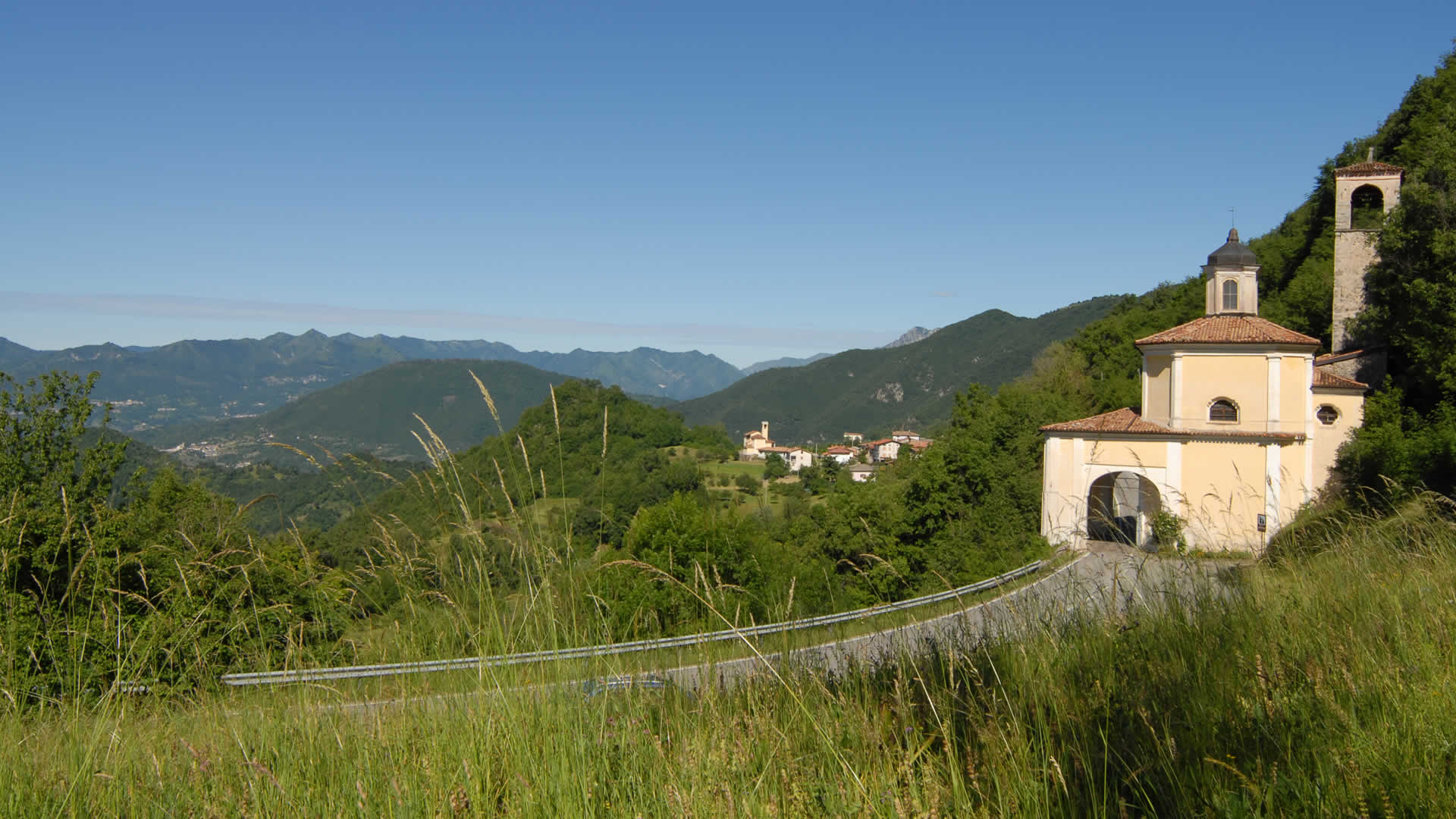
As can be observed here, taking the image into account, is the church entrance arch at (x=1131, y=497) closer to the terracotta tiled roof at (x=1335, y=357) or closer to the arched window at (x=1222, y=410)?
the arched window at (x=1222, y=410)

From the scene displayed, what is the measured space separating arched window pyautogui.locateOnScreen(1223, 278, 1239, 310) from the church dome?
0.55m

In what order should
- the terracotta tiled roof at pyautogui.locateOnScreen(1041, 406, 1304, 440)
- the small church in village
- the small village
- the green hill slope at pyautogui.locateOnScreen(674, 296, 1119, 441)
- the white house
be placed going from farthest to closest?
the green hill slope at pyautogui.locateOnScreen(674, 296, 1119, 441)
the white house
the small village
the small church in village
the terracotta tiled roof at pyautogui.locateOnScreen(1041, 406, 1304, 440)

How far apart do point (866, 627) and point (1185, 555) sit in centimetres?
152

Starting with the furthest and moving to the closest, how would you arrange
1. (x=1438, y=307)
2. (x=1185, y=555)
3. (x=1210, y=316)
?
(x=1210, y=316) → (x=1438, y=307) → (x=1185, y=555)

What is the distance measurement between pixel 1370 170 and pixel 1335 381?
750 cm

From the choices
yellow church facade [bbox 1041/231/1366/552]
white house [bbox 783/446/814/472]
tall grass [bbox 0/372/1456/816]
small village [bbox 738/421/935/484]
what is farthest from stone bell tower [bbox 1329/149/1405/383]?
white house [bbox 783/446/814/472]

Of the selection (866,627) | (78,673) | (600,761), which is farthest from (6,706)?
(866,627)

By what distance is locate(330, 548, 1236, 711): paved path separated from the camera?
Answer: 8.57ft

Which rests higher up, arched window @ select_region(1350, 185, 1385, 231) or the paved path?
arched window @ select_region(1350, 185, 1385, 231)

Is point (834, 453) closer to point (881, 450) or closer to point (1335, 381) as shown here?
point (881, 450)

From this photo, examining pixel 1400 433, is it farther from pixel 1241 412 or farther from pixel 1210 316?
pixel 1210 316

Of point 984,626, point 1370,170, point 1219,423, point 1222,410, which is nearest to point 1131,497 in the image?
point 1219,423

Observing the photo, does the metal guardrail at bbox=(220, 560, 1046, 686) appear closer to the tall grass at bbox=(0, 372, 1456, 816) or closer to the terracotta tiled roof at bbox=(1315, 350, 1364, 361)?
the tall grass at bbox=(0, 372, 1456, 816)

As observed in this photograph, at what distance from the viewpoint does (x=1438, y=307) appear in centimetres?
2325
